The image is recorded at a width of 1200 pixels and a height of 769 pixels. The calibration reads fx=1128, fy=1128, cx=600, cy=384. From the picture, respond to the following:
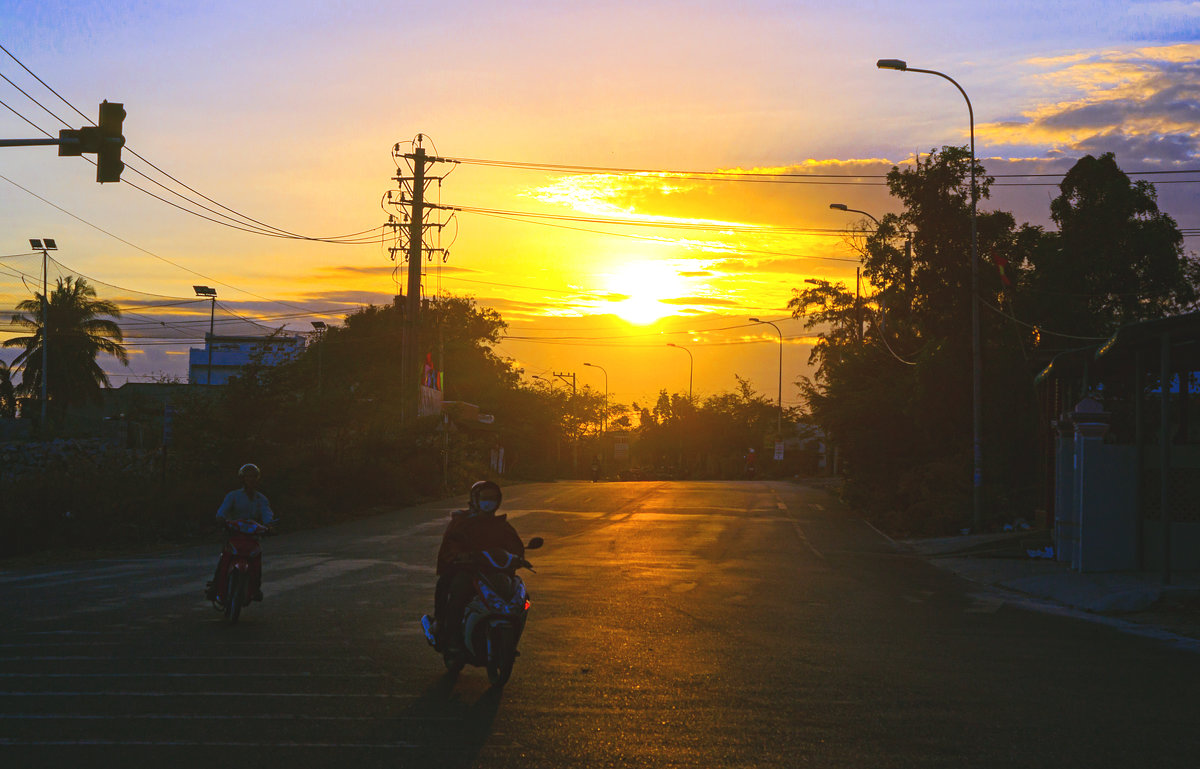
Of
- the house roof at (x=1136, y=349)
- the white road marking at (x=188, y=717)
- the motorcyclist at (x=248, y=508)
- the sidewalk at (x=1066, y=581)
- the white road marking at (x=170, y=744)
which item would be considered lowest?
the sidewalk at (x=1066, y=581)

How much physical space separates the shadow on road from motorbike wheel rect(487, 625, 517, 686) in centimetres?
11

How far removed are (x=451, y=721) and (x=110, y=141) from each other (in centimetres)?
1245

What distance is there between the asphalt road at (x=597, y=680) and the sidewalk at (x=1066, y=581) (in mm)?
1016

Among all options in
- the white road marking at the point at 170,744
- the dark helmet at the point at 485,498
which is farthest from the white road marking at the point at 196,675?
the white road marking at the point at 170,744

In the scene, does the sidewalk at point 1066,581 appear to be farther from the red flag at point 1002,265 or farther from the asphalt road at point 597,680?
the red flag at point 1002,265

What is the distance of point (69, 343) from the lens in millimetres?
61062

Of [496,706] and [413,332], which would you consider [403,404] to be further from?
[496,706]

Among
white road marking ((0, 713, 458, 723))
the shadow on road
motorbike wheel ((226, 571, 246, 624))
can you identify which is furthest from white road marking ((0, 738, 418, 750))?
motorbike wheel ((226, 571, 246, 624))

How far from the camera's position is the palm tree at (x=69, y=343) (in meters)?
60.3

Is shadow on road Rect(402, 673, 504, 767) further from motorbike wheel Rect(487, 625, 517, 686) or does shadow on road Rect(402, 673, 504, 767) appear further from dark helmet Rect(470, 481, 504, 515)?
dark helmet Rect(470, 481, 504, 515)

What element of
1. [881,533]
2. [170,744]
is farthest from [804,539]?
[170,744]

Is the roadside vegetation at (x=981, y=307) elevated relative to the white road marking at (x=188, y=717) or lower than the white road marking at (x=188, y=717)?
elevated

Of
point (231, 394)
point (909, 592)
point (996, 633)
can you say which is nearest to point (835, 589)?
point (909, 592)

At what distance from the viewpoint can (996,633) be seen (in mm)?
12414
